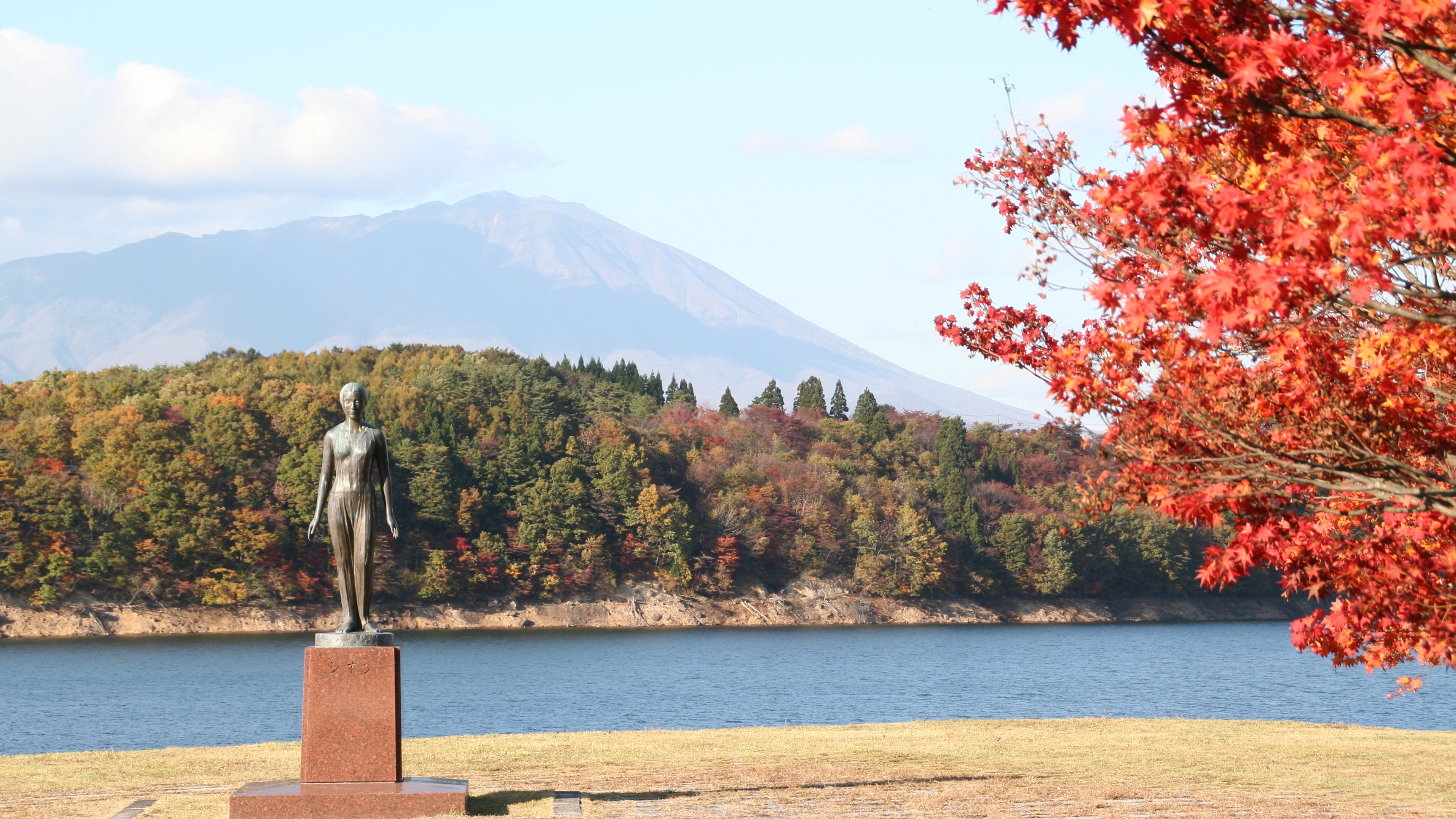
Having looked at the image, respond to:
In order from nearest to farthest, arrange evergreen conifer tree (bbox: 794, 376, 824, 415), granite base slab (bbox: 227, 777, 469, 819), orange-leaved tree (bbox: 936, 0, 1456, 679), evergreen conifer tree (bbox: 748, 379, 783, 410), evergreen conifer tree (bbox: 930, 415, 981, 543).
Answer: orange-leaved tree (bbox: 936, 0, 1456, 679), granite base slab (bbox: 227, 777, 469, 819), evergreen conifer tree (bbox: 930, 415, 981, 543), evergreen conifer tree (bbox: 748, 379, 783, 410), evergreen conifer tree (bbox: 794, 376, 824, 415)

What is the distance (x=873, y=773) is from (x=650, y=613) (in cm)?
7177

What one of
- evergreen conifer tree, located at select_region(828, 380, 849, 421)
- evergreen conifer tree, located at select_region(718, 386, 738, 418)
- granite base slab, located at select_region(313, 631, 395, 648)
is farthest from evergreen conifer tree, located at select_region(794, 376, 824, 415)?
granite base slab, located at select_region(313, 631, 395, 648)

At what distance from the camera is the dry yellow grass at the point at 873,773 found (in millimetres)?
13328

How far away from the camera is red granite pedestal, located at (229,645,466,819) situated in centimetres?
1245

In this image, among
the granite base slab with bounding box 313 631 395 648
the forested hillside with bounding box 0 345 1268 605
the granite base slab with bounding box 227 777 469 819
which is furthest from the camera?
the forested hillside with bounding box 0 345 1268 605

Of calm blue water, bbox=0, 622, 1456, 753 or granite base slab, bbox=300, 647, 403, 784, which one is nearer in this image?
granite base slab, bbox=300, 647, 403, 784

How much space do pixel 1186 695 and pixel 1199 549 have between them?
213 ft

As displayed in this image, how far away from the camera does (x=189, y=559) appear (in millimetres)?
73625

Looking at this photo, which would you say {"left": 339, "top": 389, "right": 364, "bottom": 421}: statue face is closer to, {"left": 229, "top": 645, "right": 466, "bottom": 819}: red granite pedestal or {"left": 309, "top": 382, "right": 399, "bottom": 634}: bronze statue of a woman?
{"left": 309, "top": 382, "right": 399, "bottom": 634}: bronze statue of a woman

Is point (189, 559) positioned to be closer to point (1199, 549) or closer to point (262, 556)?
point (262, 556)

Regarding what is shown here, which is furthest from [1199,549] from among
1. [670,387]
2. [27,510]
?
[27,510]

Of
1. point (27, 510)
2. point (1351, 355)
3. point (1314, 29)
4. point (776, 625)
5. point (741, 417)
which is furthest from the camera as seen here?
point (741, 417)

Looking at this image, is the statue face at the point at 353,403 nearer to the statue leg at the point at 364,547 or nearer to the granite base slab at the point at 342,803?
the statue leg at the point at 364,547

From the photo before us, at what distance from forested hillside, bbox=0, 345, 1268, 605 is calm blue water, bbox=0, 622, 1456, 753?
20.1 ft
